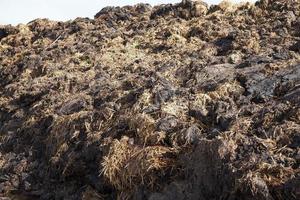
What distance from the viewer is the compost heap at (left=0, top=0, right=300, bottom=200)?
5652 millimetres

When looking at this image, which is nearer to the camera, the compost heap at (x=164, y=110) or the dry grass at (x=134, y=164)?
the compost heap at (x=164, y=110)

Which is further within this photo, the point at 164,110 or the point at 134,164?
the point at 164,110

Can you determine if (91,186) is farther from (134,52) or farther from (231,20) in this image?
(231,20)

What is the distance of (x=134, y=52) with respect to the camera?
1039 cm

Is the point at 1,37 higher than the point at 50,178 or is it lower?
higher

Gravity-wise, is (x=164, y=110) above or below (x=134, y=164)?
above

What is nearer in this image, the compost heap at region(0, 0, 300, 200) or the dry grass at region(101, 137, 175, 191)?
the compost heap at region(0, 0, 300, 200)

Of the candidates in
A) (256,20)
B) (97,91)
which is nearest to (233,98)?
(97,91)

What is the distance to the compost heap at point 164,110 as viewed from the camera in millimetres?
5652

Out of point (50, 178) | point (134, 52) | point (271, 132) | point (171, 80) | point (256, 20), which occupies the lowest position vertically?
point (50, 178)

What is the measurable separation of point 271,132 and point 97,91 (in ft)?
12.0

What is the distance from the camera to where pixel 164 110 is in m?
7.05

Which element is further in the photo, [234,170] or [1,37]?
[1,37]

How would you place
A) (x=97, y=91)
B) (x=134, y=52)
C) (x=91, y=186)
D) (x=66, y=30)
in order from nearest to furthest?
(x=91, y=186) < (x=97, y=91) < (x=134, y=52) < (x=66, y=30)
